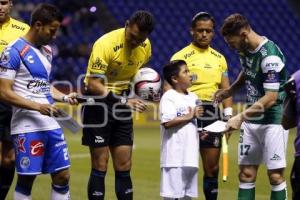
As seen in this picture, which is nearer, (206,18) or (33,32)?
(33,32)

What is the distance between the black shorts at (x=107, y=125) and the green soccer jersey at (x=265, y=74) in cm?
112

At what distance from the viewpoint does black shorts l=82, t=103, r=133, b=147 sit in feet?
22.0

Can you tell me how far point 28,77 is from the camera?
5.86 m

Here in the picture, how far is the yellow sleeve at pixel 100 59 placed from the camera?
659 centimetres

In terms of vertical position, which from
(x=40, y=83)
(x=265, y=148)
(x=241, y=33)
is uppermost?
(x=241, y=33)

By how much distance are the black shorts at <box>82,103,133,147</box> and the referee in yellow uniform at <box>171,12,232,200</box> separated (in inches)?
36.2

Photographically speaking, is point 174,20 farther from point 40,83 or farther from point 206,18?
point 40,83

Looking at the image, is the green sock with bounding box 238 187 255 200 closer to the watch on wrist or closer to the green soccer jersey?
the green soccer jersey

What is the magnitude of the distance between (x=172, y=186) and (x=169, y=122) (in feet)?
1.83

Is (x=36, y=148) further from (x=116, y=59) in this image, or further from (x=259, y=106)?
(x=259, y=106)

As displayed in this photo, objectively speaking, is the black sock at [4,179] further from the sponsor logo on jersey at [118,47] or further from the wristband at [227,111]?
the wristband at [227,111]

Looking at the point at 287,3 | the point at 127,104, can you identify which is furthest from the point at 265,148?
the point at 287,3

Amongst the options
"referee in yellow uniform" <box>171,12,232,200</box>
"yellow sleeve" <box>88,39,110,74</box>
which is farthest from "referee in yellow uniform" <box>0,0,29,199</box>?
"referee in yellow uniform" <box>171,12,232,200</box>

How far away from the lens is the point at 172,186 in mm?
6504
